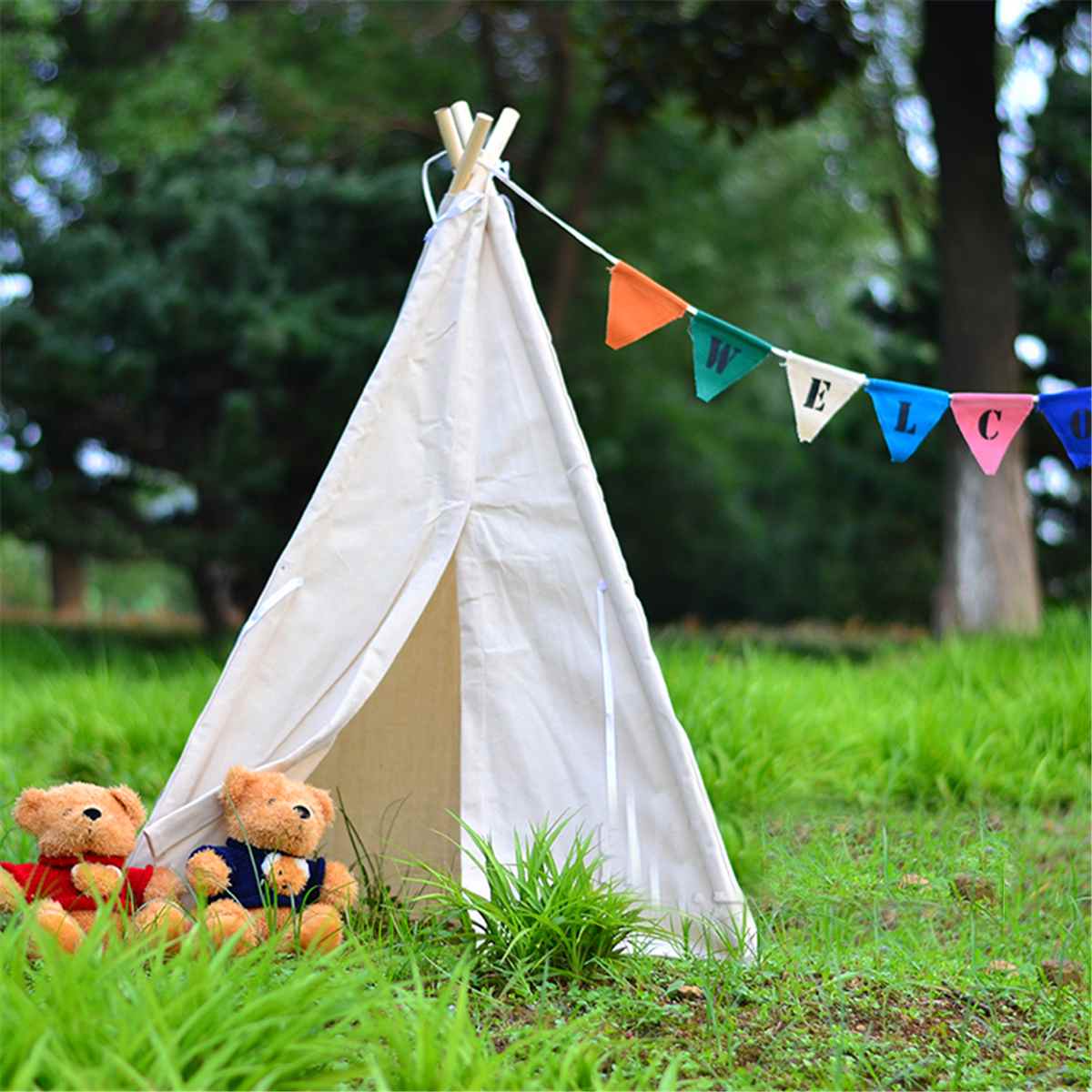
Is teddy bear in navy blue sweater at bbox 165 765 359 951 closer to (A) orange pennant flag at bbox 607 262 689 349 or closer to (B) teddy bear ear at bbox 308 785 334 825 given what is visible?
(B) teddy bear ear at bbox 308 785 334 825

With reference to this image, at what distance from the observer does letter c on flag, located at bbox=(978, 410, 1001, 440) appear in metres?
3.97

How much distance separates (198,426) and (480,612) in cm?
693

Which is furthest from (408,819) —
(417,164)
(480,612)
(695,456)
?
(695,456)

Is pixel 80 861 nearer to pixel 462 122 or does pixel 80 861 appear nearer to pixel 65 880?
pixel 65 880

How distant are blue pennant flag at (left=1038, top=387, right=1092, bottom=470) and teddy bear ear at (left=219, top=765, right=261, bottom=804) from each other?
8.21 ft

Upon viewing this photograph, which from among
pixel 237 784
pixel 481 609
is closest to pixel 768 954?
pixel 481 609

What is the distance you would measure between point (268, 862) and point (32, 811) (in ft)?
1.93

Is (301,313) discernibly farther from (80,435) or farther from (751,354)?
(751,354)

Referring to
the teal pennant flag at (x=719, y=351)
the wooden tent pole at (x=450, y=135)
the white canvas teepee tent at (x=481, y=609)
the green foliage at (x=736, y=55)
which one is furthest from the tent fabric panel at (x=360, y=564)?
the green foliage at (x=736, y=55)

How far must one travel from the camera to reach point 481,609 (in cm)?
353

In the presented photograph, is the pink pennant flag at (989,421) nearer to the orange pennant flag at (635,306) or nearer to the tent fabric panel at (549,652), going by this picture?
the orange pennant flag at (635,306)

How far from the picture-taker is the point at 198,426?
32.6 ft

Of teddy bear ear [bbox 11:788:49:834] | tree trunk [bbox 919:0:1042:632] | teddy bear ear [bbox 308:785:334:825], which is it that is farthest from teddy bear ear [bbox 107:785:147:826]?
tree trunk [bbox 919:0:1042:632]

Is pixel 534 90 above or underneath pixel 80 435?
above
